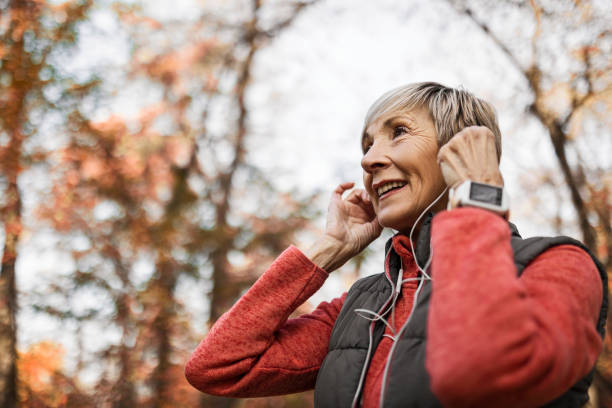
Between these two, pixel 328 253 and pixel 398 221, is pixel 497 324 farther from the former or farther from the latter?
pixel 328 253

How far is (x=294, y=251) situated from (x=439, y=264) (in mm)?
797

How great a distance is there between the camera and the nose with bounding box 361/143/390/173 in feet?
5.54

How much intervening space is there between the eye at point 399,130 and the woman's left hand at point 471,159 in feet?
1.23

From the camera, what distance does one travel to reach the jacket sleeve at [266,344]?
66.9 inches

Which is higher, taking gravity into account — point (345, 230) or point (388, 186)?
point (388, 186)

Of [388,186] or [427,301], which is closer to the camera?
[427,301]

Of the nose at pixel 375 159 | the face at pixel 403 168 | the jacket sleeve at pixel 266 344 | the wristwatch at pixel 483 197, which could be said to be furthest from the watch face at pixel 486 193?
the jacket sleeve at pixel 266 344

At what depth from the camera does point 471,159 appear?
4.28ft

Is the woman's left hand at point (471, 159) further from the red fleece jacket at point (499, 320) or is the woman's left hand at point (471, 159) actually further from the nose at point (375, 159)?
the nose at point (375, 159)

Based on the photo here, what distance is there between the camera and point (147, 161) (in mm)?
10961

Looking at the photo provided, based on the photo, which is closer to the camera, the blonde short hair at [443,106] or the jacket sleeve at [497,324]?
the jacket sleeve at [497,324]

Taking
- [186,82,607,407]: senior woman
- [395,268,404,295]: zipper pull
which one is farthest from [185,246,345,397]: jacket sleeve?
[395,268,404,295]: zipper pull

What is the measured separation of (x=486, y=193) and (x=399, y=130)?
1.98 ft

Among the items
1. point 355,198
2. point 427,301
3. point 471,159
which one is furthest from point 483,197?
point 355,198
